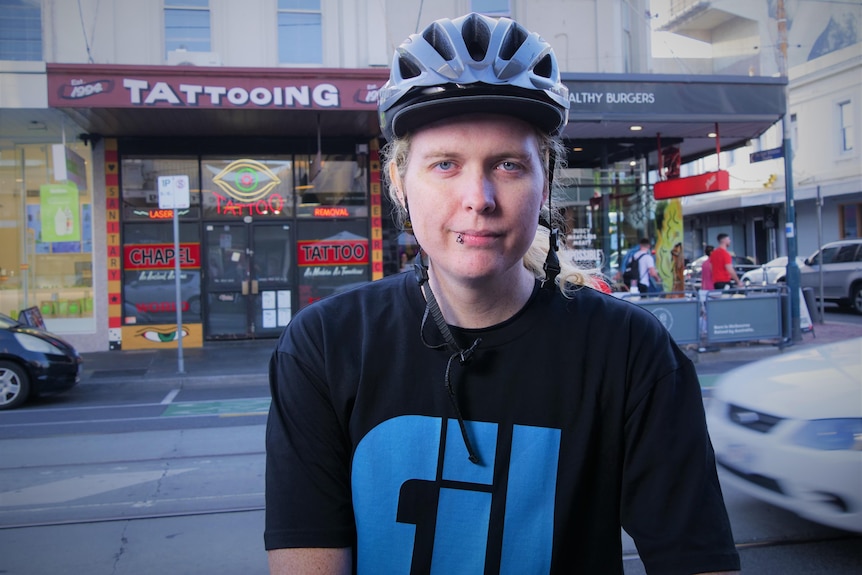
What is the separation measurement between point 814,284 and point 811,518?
19.2 meters

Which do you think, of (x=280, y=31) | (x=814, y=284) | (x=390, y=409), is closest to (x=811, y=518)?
(x=390, y=409)

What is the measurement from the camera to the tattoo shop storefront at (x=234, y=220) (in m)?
14.3

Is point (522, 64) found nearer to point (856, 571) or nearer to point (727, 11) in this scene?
point (856, 571)

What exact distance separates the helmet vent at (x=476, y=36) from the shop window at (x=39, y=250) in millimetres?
14192

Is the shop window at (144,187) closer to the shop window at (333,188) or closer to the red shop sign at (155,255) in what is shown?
the red shop sign at (155,255)

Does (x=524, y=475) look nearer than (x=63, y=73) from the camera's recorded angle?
Yes

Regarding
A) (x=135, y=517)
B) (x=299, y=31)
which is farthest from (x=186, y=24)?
(x=135, y=517)

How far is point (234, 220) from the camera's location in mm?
14844

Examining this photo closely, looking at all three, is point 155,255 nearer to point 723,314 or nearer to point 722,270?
point 723,314

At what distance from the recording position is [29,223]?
14.2 metres

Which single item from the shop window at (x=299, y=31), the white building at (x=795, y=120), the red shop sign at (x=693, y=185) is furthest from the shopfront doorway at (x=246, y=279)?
the white building at (x=795, y=120)

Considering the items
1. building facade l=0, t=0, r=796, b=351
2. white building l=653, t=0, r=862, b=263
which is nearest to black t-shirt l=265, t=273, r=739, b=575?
building facade l=0, t=0, r=796, b=351

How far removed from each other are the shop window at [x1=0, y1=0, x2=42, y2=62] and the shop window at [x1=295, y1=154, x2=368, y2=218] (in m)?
5.15

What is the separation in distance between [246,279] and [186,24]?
16.5ft
